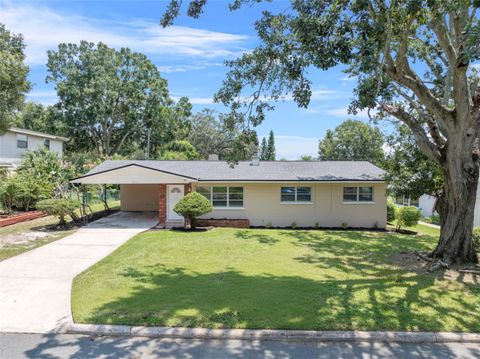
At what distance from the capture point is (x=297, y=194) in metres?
20.5

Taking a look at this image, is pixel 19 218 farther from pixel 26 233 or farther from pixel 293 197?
pixel 293 197

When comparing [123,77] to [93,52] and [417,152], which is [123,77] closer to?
[93,52]

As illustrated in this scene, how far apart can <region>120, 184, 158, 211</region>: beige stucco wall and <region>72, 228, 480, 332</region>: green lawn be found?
38.4 ft

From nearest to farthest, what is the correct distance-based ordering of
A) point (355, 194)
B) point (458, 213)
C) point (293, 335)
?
point (293, 335)
point (458, 213)
point (355, 194)

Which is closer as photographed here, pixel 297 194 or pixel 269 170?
pixel 297 194

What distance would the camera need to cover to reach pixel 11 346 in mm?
5430

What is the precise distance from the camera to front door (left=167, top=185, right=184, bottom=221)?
18961 mm

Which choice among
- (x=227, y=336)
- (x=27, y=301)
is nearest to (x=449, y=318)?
(x=227, y=336)

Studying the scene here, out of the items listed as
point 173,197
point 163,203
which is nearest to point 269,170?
point 173,197

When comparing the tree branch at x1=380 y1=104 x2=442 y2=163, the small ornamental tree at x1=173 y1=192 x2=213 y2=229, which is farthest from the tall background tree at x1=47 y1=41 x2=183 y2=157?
the tree branch at x1=380 y1=104 x2=442 y2=163

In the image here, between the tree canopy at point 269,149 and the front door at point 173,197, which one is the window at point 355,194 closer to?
the front door at point 173,197

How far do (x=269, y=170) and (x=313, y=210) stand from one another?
346cm

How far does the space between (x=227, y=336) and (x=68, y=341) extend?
2.41m

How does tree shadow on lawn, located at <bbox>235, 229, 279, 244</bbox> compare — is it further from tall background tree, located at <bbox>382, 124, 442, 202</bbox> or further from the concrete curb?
the concrete curb
